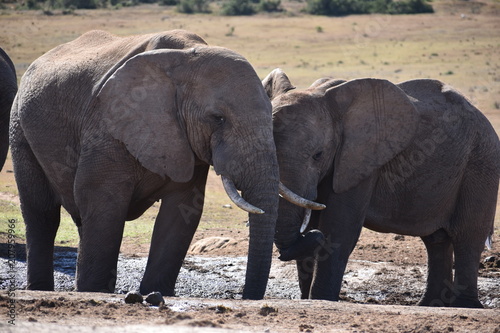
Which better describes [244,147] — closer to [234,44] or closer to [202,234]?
[202,234]

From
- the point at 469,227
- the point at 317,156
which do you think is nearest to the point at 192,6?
the point at 469,227

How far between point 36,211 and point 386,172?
321 centimetres

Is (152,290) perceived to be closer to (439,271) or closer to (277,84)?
(277,84)

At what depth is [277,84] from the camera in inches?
335

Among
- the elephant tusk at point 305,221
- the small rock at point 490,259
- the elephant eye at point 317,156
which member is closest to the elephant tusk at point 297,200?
the elephant tusk at point 305,221

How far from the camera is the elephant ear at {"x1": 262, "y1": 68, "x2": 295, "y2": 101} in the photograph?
8391mm

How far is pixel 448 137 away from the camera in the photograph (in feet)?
29.6

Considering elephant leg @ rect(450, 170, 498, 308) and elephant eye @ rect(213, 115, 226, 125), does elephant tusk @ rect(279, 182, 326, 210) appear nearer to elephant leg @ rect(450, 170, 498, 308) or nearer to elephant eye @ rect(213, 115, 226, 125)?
elephant eye @ rect(213, 115, 226, 125)

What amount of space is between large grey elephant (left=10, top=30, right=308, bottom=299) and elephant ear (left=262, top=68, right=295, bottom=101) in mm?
1029

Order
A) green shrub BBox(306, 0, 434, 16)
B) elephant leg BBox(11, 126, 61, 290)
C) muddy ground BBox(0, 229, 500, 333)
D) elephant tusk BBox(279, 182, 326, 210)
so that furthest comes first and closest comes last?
green shrub BBox(306, 0, 434, 16) → elephant leg BBox(11, 126, 61, 290) → elephant tusk BBox(279, 182, 326, 210) → muddy ground BBox(0, 229, 500, 333)

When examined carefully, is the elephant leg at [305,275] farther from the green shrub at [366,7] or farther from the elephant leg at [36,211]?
the green shrub at [366,7]

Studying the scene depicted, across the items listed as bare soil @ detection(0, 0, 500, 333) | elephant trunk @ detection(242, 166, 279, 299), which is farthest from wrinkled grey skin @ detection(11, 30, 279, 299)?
bare soil @ detection(0, 0, 500, 333)

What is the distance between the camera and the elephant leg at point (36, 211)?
28.1 ft

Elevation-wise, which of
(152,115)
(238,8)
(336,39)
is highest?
(152,115)
